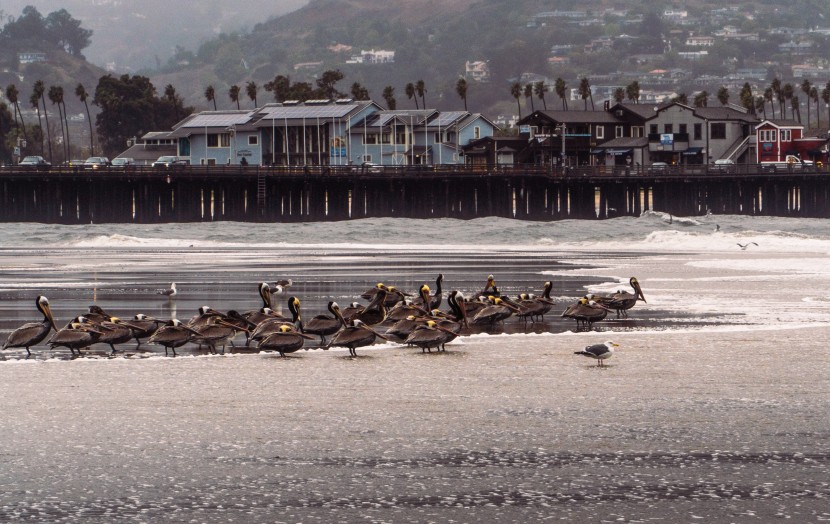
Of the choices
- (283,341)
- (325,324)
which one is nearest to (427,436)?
(283,341)

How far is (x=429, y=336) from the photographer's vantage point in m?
23.8

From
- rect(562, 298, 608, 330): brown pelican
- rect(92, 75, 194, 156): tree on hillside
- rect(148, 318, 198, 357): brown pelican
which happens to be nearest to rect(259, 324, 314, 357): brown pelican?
rect(148, 318, 198, 357): brown pelican

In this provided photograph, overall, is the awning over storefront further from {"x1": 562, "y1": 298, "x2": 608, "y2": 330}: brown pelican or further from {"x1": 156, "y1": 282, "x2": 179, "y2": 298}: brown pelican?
{"x1": 562, "y1": 298, "x2": 608, "y2": 330}: brown pelican

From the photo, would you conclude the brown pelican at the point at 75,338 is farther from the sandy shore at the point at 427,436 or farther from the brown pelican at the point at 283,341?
the brown pelican at the point at 283,341

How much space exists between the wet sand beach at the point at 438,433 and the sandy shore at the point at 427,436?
1.7 inches

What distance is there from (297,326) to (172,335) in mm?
2654

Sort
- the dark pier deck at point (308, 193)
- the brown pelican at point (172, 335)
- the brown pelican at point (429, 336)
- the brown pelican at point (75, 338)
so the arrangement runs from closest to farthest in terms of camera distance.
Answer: the brown pelican at point (75, 338), the brown pelican at point (172, 335), the brown pelican at point (429, 336), the dark pier deck at point (308, 193)

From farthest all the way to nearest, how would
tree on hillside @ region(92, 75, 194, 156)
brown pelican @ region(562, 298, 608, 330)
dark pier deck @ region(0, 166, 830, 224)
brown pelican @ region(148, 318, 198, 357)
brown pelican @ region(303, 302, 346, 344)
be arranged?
tree on hillside @ region(92, 75, 194, 156)
dark pier deck @ region(0, 166, 830, 224)
brown pelican @ region(562, 298, 608, 330)
brown pelican @ region(303, 302, 346, 344)
brown pelican @ region(148, 318, 198, 357)

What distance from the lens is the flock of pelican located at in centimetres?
2328

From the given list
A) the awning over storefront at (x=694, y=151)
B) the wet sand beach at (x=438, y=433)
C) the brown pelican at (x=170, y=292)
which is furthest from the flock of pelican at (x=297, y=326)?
the awning over storefront at (x=694, y=151)

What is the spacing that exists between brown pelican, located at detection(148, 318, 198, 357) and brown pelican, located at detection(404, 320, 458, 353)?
12.6 ft

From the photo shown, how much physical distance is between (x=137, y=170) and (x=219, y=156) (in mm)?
29494

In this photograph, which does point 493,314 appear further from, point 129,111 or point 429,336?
point 129,111

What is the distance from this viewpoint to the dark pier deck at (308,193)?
327 ft
